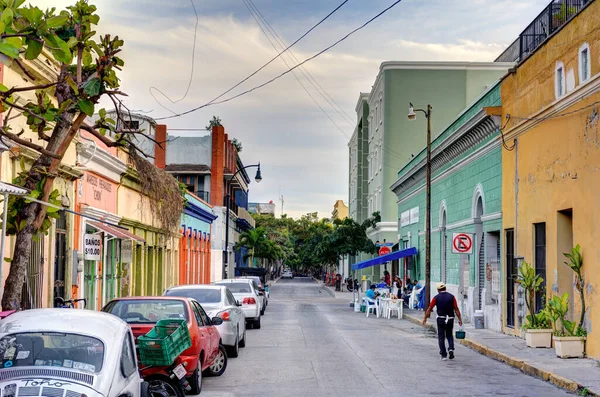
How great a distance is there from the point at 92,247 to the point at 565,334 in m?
12.9

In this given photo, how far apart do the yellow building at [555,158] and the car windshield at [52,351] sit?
39.6ft

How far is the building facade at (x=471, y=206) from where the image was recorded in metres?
26.8

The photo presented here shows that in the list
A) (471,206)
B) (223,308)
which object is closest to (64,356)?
(223,308)

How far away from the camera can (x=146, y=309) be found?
13508 millimetres

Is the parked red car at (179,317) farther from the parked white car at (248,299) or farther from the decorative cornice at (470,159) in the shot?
the decorative cornice at (470,159)

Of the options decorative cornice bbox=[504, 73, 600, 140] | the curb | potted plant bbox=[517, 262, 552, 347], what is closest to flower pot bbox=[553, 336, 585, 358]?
the curb

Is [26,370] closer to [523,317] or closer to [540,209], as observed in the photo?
[540,209]

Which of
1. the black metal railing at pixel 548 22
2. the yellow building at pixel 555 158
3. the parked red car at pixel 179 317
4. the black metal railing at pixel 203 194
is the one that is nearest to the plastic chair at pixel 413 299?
the yellow building at pixel 555 158

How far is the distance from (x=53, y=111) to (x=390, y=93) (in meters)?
48.3

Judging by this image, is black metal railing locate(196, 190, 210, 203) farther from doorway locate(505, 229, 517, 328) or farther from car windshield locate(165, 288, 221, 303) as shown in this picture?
car windshield locate(165, 288, 221, 303)

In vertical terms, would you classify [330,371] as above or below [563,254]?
below

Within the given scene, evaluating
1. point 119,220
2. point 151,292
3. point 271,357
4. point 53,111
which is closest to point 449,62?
point 151,292

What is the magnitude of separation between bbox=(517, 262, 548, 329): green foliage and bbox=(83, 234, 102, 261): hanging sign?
11588 millimetres

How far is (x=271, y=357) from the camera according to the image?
1870 centimetres
